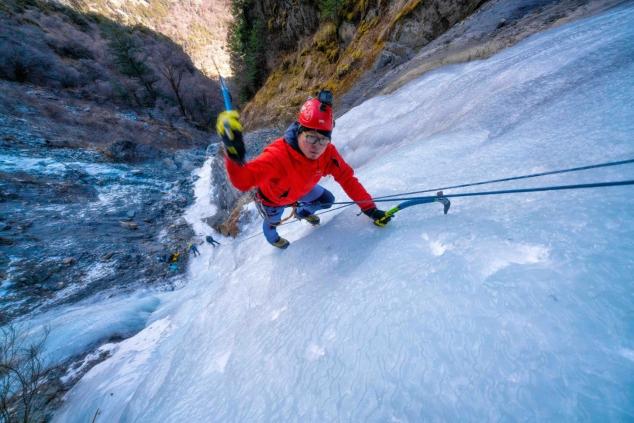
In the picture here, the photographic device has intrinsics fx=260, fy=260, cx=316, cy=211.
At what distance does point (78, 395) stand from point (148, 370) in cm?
95

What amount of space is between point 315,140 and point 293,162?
0.30m

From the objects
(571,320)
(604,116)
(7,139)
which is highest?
(7,139)

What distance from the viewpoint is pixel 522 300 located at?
1.02 meters

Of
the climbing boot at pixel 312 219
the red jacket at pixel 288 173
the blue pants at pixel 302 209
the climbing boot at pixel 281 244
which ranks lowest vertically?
the climbing boot at pixel 312 219

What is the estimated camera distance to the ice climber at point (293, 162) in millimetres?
1652

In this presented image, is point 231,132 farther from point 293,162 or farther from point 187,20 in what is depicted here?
point 187,20

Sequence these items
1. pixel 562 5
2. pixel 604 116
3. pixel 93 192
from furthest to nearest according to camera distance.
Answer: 1. pixel 93 192
2. pixel 562 5
3. pixel 604 116

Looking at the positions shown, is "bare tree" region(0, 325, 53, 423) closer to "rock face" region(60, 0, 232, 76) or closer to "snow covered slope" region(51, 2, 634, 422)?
"snow covered slope" region(51, 2, 634, 422)

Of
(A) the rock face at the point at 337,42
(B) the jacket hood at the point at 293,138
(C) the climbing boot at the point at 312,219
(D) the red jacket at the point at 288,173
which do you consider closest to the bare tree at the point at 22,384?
(D) the red jacket at the point at 288,173

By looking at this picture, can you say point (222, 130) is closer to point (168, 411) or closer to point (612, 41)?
point (168, 411)

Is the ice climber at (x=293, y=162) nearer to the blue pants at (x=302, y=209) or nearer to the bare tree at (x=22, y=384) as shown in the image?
the blue pants at (x=302, y=209)

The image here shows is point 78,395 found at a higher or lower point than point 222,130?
lower

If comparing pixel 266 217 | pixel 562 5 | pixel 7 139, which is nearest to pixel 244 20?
pixel 7 139

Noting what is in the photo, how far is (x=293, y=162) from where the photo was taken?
2.13 metres
